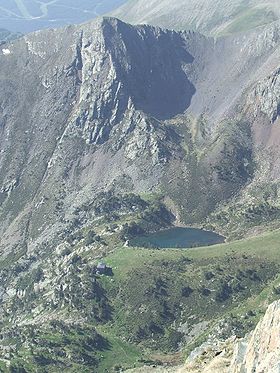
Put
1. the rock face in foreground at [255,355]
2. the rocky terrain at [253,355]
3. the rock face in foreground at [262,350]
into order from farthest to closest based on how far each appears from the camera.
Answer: the rocky terrain at [253,355] < the rock face in foreground at [255,355] < the rock face in foreground at [262,350]

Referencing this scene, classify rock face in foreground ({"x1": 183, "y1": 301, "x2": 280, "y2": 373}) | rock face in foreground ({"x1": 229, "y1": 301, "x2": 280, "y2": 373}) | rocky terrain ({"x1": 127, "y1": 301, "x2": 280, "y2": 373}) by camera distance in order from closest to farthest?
rock face in foreground ({"x1": 229, "y1": 301, "x2": 280, "y2": 373})
rock face in foreground ({"x1": 183, "y1": 301, "x2": 280, "y2": 373})
rocky terrain ({"x1": 127, "y1": 301, "x2": 280, "y2": 373})

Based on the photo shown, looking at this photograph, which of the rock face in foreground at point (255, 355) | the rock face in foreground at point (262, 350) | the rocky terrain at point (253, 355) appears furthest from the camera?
the rocky terrain at point (253, 355)

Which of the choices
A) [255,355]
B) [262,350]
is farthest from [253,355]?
[262,350]

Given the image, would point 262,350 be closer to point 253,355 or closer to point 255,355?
point 255,355

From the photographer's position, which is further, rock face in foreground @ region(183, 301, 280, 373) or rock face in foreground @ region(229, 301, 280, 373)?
rock face in foreground @ region(183, 301, 280, 373)

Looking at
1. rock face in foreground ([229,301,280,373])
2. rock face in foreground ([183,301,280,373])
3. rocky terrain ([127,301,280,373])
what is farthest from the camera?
rocky terrain ([127,301,280,373])

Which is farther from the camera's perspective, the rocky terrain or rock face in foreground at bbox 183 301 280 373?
the rocky terrain

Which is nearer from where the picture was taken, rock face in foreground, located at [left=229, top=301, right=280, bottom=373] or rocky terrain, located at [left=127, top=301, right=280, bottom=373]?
rock face in foreground, located at [left=229, top=301, right=280, bottom=373]

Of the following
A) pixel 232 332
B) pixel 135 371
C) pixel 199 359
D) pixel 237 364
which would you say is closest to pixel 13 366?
pixel 135 371

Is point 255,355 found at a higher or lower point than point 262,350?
lower
